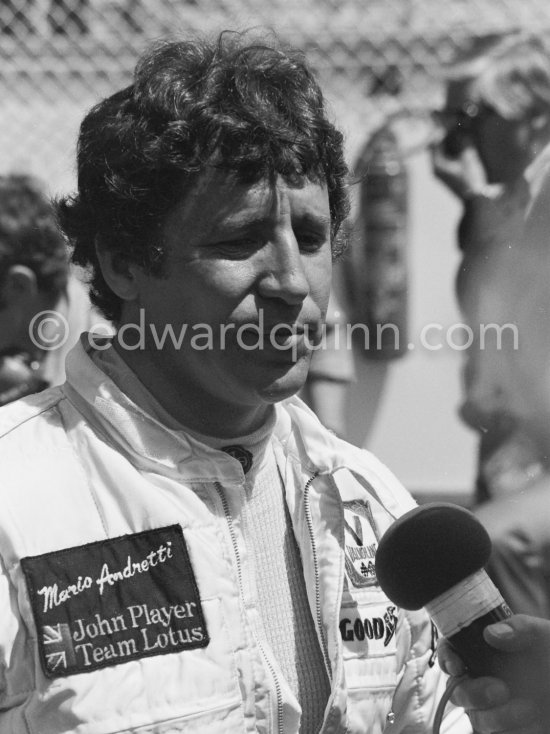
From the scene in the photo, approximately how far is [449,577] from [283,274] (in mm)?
532

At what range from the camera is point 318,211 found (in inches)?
71.3

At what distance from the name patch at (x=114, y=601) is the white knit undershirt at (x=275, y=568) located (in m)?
0.15

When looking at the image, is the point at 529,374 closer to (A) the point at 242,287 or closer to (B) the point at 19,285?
(B) the point at 19,285

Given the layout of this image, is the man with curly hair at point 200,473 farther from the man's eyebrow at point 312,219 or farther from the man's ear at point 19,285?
the man's ear at point 19,285

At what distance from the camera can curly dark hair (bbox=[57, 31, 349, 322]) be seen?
1.76m

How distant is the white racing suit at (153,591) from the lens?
1577 mm

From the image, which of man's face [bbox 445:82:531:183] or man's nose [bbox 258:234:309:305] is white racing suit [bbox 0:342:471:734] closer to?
man's nose [bbox 258:234:309:305]

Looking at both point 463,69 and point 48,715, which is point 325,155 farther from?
point 463,69

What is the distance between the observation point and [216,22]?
4.68 meters

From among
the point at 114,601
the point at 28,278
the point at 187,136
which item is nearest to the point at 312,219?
the point at 187,136

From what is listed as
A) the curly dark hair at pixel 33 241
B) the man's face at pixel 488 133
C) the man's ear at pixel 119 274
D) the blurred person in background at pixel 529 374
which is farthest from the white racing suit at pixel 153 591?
the man's face at pixel 488 133

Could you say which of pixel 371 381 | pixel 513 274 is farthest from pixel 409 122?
pixel 371 381

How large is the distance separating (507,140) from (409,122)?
432 mm

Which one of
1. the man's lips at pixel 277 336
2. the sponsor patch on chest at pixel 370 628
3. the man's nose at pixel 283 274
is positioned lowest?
the sponsor patch on chest at pixel 370 628
